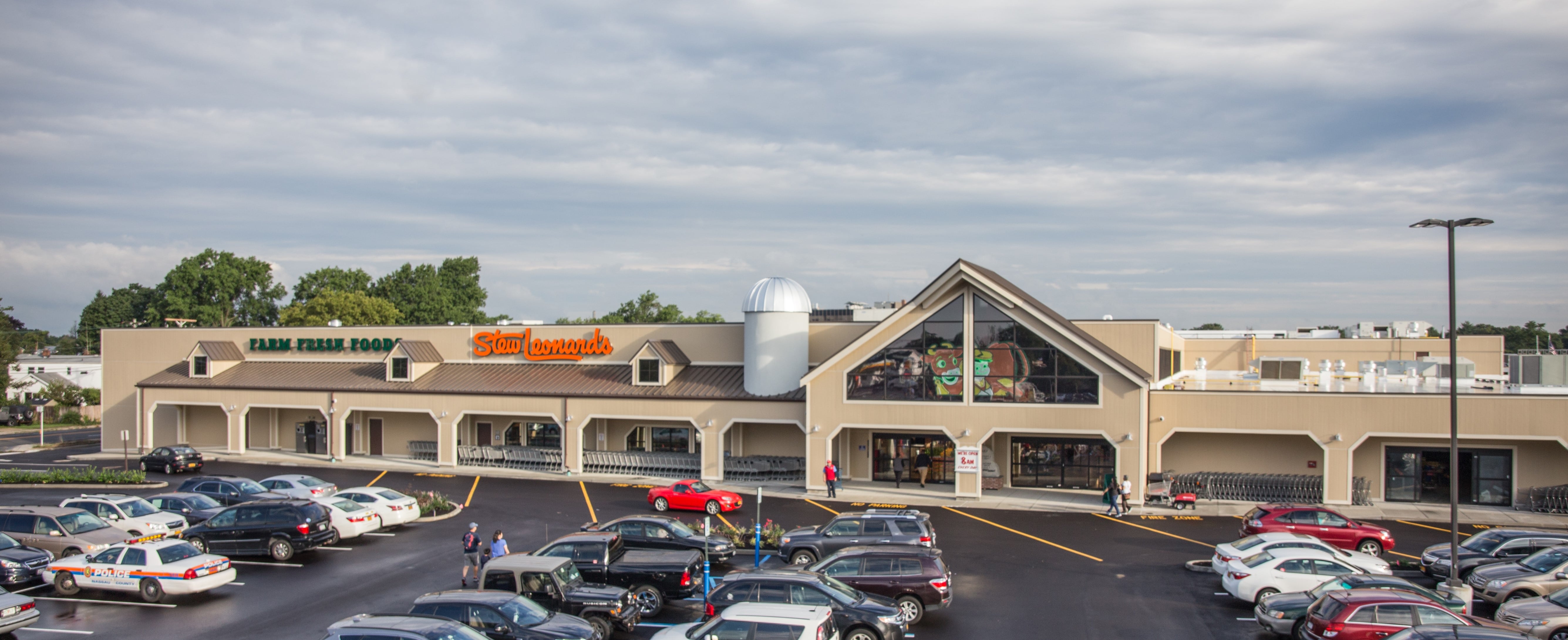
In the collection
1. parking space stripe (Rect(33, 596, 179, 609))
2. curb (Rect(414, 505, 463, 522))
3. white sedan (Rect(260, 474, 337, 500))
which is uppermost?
white sedan (Rect(260, 474, 337, 500))

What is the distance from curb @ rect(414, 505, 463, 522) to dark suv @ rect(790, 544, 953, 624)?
15.9 m

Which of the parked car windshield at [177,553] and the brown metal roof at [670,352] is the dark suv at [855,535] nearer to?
the parked car windshield at [177,553]

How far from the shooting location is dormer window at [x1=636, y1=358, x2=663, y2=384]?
131 ft

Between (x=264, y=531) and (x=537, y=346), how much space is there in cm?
2056

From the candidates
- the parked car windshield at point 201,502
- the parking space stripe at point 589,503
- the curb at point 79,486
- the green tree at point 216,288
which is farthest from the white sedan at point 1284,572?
the green tree at point 216,288

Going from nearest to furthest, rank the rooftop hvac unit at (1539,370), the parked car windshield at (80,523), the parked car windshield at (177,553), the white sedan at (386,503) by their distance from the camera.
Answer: the parked car windshield at (177,553) < the parked car windshield at (80,523) < the white sedan at (386,503) < the rooftop hvac unit at (1539,370)

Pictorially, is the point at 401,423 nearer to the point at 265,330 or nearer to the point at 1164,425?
the point at 265,330

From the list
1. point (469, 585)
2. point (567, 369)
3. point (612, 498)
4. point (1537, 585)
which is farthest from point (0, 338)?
point (1537, 585)

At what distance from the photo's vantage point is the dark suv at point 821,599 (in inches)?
615

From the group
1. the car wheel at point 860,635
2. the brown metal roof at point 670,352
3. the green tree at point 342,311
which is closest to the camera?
the car wheel at point 860,635

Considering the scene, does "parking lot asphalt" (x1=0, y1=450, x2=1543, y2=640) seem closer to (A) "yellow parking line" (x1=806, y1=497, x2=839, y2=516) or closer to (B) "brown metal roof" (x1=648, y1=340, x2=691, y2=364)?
(A) "yellow parking line" (x1=806, y1=497, x2=839, y2=516)

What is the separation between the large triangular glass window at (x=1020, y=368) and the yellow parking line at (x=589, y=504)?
1385 centimetres

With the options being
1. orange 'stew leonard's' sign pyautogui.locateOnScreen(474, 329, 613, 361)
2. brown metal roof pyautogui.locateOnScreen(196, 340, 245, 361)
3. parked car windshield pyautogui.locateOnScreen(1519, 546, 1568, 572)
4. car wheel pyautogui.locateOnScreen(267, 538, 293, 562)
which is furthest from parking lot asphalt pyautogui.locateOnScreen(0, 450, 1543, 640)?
brown metal roof pyautogui.locateOnScreen(196, 340, 245, 361)

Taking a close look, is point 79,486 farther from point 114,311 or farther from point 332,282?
point 114,311
